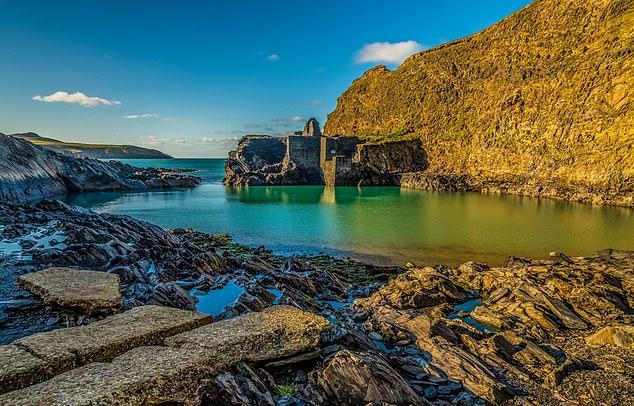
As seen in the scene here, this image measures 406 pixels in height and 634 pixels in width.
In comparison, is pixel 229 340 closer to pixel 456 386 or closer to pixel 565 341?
pixel 456 386

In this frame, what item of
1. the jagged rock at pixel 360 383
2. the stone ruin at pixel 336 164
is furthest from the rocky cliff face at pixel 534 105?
the jagged rock at pixel 360 383

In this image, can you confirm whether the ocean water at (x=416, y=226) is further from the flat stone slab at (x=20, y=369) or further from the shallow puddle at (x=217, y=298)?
the flat stone slab at (x=20, y=369)

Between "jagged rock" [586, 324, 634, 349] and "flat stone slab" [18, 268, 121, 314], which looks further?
"jagged rock" [586, 324, 634, 349]

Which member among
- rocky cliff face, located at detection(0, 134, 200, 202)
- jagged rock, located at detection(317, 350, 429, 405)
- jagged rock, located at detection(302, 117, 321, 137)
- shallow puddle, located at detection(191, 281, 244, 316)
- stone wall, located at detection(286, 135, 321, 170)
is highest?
jagged rock, located at detection(302, 117, 321, 137)

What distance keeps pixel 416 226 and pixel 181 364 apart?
28740 mm

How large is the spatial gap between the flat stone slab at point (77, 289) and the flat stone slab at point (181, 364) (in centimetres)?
345

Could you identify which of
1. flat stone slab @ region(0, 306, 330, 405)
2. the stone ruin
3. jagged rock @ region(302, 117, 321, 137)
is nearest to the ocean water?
flat stone slab @ region(0, 306, 330, 405)

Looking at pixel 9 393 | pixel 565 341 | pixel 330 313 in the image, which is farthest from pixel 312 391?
pixel 565 341

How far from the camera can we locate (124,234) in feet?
67.5

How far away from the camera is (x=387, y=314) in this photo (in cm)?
1217

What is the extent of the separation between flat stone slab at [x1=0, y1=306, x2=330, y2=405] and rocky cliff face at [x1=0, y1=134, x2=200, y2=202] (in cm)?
4227

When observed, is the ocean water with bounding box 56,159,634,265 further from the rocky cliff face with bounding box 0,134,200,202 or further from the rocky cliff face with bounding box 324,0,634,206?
the rocky cliff face with bounding box 324,0,634,206

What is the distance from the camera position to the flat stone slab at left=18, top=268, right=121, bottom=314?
9.23 m

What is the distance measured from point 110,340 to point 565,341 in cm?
1190
